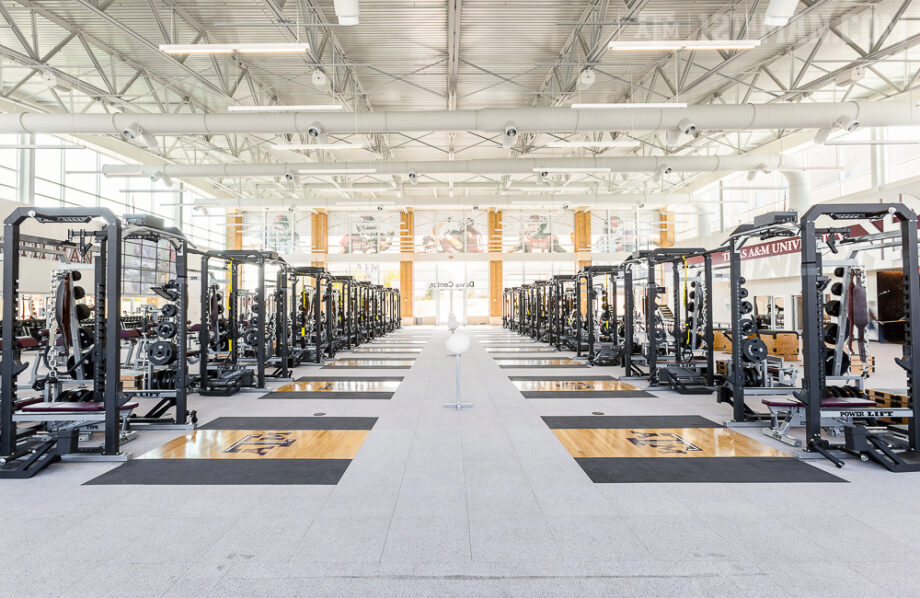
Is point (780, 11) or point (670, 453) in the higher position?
point (780, 11)

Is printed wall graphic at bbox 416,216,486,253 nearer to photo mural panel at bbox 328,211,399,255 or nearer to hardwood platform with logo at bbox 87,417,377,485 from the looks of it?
photo mural panel at bbox 328,211,399,255

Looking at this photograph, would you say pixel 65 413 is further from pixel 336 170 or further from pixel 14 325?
pixel 336 170

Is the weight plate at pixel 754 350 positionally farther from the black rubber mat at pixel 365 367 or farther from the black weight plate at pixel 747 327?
the black rubber mat at pixel 365 367

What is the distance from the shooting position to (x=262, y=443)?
15.5 feet

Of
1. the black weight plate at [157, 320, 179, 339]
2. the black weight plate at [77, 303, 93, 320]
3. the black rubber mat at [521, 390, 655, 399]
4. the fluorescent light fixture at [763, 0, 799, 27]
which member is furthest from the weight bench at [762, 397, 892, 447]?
the black weight plate at [77, 303, 93, 320]

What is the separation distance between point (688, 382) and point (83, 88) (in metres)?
14.1

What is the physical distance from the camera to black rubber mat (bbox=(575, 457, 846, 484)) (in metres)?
3.66

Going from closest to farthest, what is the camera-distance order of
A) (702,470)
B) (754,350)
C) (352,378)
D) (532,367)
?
(702,470) < (754,350) < (352,378) < (532,367)

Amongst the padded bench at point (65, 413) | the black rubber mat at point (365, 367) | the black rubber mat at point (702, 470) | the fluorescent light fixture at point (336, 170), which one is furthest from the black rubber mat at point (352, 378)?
the fluorescent light fixture at point (336, 170)

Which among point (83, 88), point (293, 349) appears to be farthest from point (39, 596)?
point (83, 88)

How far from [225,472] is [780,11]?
8149 mm

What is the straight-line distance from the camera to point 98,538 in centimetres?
278

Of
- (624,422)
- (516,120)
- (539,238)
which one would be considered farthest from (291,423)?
(539,238)

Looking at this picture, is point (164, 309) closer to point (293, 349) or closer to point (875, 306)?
point (293, 349)
